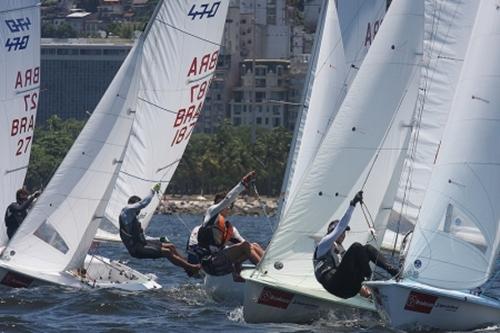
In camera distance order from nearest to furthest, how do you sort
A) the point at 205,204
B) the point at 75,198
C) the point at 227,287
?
the point at 227,287
the point at 75,198
the point at 205,204

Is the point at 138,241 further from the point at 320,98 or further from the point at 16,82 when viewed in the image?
the point at 16,82

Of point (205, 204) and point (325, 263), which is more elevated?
point (325, 263)

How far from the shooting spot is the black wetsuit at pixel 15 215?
2303 centimetres

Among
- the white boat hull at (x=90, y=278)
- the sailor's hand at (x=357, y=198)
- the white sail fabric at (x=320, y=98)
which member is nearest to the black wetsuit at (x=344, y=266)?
the sailor's hand at (x=357, y=198)

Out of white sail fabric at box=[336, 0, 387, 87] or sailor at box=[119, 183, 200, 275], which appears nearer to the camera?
sailor at box=[119, 183, 200, 275]

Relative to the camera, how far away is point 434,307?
16875 millimetres

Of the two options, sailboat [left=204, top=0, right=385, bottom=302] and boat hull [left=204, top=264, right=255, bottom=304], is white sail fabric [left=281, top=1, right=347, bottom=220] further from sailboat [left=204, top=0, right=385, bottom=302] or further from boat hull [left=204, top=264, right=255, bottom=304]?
boat hull [left=204, top=264, right=255, bottom=304]

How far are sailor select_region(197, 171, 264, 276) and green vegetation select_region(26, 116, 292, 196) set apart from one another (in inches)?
2979

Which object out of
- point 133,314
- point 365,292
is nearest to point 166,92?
point 133,314

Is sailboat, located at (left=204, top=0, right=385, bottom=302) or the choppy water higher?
sailboat, located at (left=204, top=0, right=385, bottom=302)

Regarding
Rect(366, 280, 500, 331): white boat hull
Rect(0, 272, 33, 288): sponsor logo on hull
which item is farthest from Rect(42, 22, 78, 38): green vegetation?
Rect(366, 280, 500, 331): white boat hull

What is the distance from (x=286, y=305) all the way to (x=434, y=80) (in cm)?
461

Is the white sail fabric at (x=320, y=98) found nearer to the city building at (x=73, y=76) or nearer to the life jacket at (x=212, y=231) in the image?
the life jacket at (x=212, y=231)

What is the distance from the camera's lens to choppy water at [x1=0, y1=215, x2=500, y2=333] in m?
17.8
